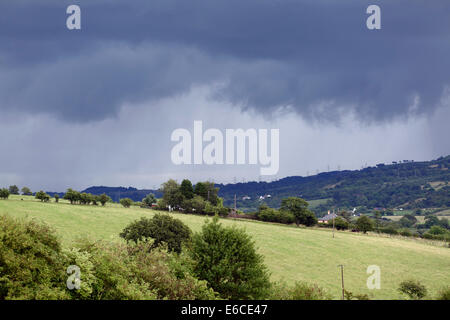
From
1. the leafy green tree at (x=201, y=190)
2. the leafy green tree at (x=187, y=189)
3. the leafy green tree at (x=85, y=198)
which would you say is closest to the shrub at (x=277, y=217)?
the leafy green tree at (x=201, y=190)

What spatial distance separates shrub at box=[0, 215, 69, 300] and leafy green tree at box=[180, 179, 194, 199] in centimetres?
9766

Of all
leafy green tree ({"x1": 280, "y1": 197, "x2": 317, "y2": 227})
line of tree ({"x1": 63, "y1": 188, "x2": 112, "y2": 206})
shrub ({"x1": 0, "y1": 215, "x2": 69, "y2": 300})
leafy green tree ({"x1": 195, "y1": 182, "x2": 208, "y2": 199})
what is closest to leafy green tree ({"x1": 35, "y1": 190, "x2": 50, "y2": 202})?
line of tree ({"x1": 63, "y1": 188, "x2": 112, "y2": 206})

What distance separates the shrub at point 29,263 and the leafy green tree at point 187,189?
97.7 m

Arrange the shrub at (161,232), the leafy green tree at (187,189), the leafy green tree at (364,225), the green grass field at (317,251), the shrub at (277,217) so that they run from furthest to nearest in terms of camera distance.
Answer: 1. the leafy green tree at (187,189)
2. the leafy green tree at (364,225)
3. the shrub at (277,217)
4. the green grass field at (317,251)
5. the shrub at (161,232)

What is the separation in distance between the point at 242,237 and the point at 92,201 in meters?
87.5

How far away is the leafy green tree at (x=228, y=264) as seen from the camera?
33.3 m

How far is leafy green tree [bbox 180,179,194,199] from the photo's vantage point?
5002 inches

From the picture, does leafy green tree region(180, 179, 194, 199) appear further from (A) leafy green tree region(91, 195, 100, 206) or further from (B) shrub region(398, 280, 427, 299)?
(B) shrub region(398, 280, 427, 299)

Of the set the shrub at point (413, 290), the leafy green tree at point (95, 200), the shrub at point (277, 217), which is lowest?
the shrub at point (413, 290)

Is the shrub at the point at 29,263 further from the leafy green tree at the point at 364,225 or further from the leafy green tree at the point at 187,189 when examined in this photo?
the leafy green tree at the point at 364,225

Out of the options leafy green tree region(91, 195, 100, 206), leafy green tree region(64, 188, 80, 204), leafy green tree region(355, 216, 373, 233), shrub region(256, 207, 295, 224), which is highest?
leafy green tree region(64, 188, 80, 204)

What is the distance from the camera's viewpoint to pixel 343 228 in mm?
125438

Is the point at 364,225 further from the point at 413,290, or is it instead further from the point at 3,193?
the point at 3,193
